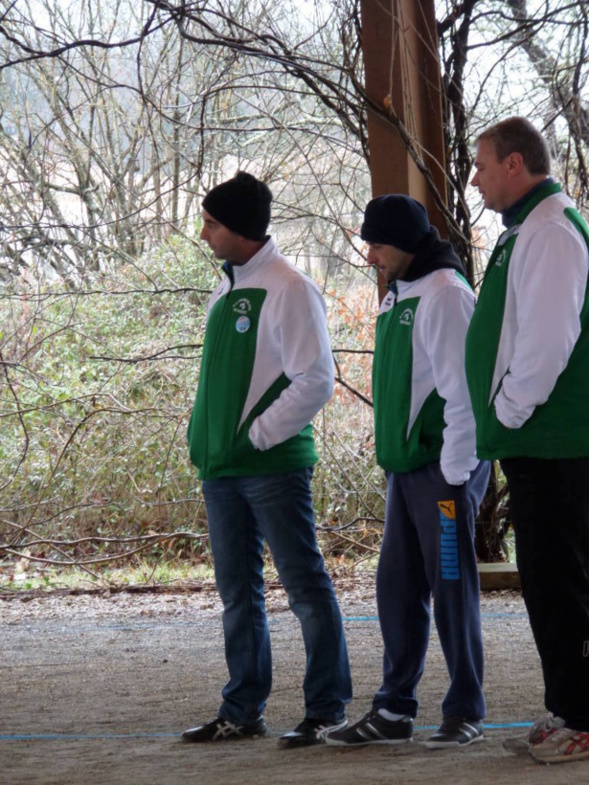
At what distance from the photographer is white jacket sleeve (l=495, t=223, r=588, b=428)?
253cm

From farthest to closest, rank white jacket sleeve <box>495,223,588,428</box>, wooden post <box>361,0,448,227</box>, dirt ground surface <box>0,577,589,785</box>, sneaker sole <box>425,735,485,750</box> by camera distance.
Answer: wooden post <box>361,0,448,227</box>, sneaker sole <box>425,735,485,750</box>, dirt ground surface <box>0,577,589,785</box>, white jacket sleeve <box>495,223,588,428</box>

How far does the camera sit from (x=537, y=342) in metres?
2.53

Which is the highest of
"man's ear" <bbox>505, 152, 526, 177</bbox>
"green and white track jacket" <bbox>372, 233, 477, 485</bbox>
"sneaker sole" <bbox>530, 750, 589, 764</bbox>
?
"man's ear" <bbox>505, 152, 526, 177</bbox>

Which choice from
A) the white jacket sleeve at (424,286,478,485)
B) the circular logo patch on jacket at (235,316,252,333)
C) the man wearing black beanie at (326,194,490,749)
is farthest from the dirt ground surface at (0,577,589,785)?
the circular logo patch on jacket at (235,316,252,333)

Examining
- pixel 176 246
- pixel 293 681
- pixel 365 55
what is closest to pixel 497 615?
pixel 293 681

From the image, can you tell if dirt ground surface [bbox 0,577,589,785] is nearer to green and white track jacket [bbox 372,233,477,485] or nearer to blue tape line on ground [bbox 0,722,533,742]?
blue tape line on ground [bbox 0,722,533,742]

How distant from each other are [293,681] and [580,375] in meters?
1.97

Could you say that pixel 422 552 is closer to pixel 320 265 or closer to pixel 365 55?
pixel 365 55

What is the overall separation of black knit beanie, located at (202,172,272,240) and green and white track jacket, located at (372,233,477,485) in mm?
484

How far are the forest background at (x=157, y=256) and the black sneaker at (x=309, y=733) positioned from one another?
117 inches

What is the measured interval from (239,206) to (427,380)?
790mm

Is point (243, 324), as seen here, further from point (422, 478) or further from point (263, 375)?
point (422, 478)

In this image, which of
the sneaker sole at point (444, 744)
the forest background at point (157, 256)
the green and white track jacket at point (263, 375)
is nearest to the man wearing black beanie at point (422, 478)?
the sneaker sole at point (444, 744)

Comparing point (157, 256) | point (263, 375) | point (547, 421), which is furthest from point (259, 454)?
point (157, 256)
